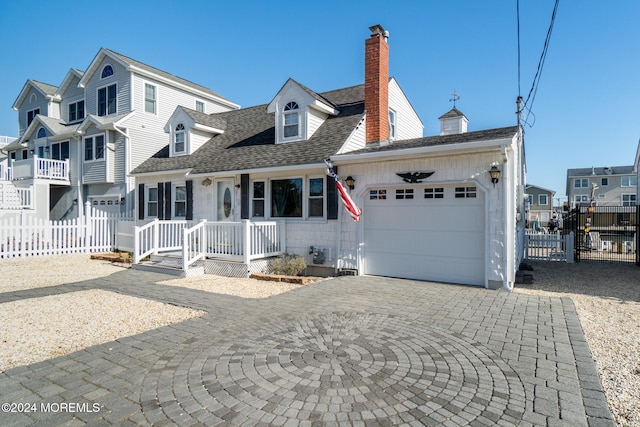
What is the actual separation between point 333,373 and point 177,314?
355 cm

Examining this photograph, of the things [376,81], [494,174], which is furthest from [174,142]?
[494,174]

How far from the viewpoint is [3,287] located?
8.20 meters

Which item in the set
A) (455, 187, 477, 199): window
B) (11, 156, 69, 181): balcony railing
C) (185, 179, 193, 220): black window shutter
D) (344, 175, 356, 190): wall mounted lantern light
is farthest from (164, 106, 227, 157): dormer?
(455, 187, 477, 199): window

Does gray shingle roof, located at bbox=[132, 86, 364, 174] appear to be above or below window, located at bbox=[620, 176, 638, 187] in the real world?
below

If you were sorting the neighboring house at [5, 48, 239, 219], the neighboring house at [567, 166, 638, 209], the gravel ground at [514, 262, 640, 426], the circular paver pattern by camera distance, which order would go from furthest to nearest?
the neighboring house at [567, 166, 638, 209] < the neighboring house at [5, 48, 239, 219] < the gravel ground at [514, 262, 640, 426] < the circular paver pattern

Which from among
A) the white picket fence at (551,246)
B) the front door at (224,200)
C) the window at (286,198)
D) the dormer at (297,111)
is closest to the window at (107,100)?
the front door at (224,200)

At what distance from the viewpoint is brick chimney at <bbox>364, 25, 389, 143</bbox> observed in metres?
11.4

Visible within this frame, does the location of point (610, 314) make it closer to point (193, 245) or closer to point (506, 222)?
point (506, 222)

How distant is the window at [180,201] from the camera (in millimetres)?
13820

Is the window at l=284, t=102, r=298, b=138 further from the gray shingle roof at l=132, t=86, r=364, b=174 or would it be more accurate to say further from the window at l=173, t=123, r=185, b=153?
the window at l=173, t=123, r=185, b=153

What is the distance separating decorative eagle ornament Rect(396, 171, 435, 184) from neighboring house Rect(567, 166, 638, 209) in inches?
1965

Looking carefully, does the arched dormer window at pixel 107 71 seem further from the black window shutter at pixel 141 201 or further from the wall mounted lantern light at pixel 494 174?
the wall mounted lantern light at pixel 494 174

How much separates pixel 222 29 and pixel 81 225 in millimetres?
9880

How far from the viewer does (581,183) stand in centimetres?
5225
